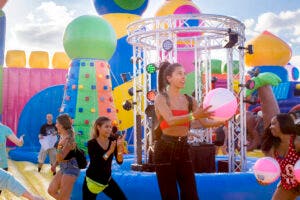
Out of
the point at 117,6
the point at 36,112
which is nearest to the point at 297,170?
the point at 36,112

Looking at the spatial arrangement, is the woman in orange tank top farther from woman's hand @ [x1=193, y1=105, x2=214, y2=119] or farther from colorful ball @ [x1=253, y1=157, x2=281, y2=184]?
colorful ball @ [x1=253, y1=157, x2=281, y2=184]

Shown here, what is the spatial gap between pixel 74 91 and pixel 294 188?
819cm

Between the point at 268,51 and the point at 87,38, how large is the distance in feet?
30.8

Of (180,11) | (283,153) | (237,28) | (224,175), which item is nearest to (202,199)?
(224,175)

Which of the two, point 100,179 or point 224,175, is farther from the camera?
point 224,175

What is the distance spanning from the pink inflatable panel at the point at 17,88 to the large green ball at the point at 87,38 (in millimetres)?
4989

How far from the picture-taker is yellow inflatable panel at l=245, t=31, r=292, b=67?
17594 mm

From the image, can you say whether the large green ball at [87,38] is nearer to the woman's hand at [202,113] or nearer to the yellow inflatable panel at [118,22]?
the yellow inflatable panel at [118,22]

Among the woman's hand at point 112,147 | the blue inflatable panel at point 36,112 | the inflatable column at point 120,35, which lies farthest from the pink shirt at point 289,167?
the blue inflatable panel at point 36,112

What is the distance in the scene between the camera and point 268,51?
17.6m

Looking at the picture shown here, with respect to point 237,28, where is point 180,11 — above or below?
above

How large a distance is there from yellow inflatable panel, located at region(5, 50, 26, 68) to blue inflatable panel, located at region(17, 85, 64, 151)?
297 centimetres

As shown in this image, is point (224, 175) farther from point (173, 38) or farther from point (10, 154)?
point (10, 154)

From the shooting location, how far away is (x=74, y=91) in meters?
11.3
